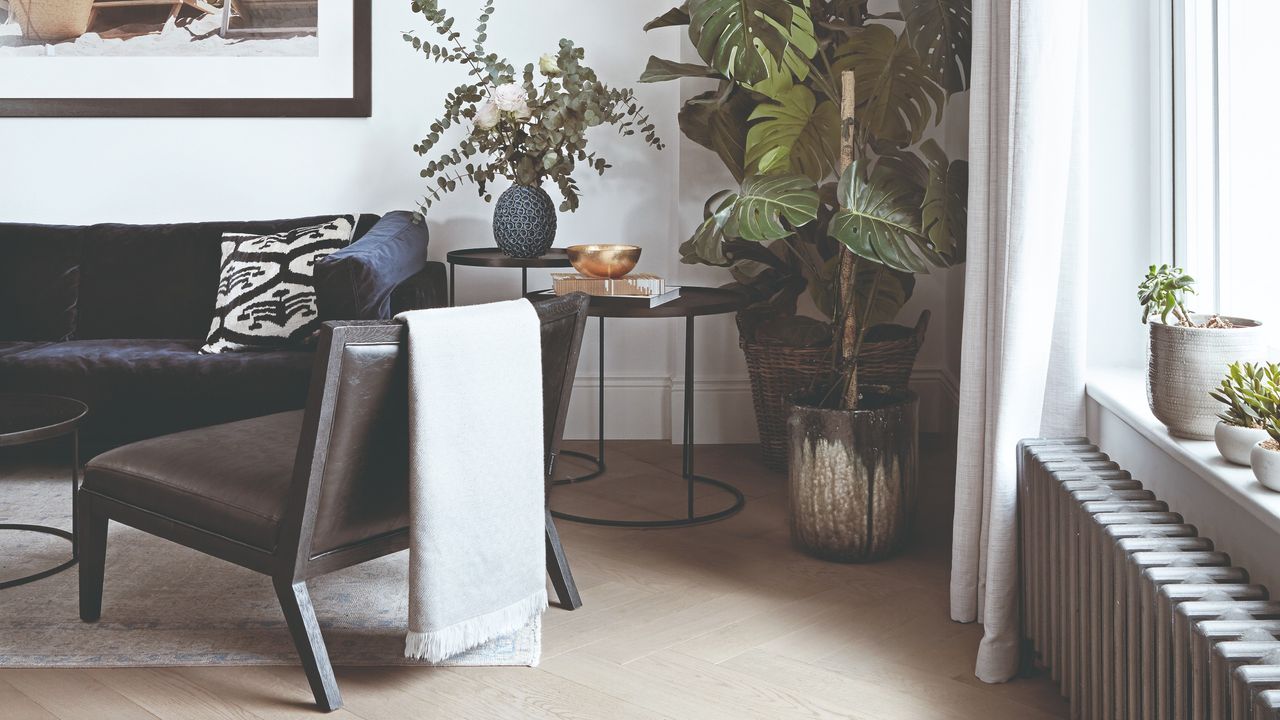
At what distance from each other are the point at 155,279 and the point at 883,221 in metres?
2.50

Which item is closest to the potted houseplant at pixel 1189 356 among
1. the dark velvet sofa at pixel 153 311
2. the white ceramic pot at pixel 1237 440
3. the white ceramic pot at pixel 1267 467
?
the white ceramic pot at pixel 1237 440

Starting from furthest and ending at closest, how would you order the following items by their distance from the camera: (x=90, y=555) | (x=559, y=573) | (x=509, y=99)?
1. (x=509, y=99)
2. (x=559, y=573)
3. (x=90, y=555)

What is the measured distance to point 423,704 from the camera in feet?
6.44

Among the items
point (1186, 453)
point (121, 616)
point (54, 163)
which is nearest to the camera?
point (1186, 453)

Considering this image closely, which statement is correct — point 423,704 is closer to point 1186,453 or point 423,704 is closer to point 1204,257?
point 1186,453

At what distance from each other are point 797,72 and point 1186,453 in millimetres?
1662

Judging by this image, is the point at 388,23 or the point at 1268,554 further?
the point at 388,23

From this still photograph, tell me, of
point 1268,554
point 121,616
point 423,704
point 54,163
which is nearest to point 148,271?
point 54,163

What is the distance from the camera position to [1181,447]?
166 cm

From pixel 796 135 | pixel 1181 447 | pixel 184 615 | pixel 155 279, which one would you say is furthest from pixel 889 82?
pixel 155 279

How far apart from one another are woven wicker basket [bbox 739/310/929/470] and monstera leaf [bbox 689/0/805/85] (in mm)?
943

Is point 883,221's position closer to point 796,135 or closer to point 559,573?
point 796,135

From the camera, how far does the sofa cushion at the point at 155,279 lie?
12.1 feet

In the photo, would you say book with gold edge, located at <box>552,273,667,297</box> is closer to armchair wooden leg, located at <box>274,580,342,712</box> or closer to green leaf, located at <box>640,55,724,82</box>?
green leaf, located at <box>640,55,724,82</box>
